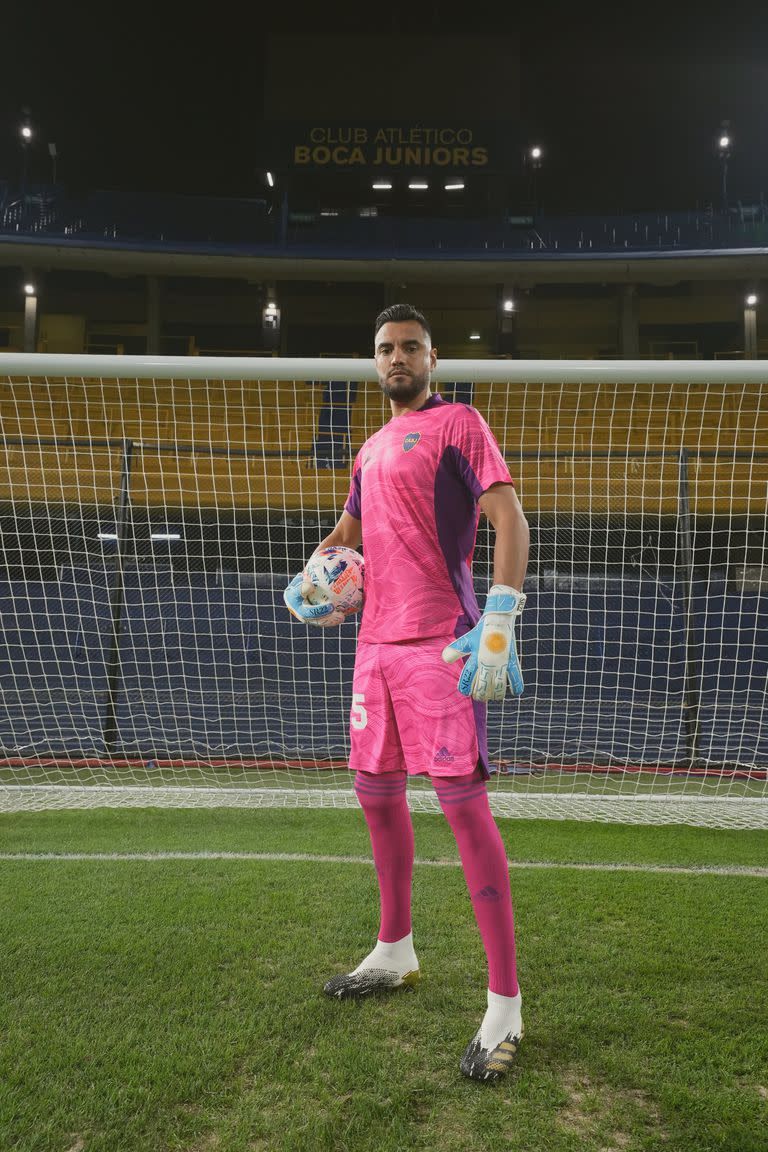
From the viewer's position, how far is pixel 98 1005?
2008 mm

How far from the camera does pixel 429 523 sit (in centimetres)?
200

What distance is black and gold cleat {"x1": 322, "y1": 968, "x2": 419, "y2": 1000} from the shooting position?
6.81 feet

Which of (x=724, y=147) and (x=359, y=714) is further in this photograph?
(x=724, y=147)

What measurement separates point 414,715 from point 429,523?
51cm

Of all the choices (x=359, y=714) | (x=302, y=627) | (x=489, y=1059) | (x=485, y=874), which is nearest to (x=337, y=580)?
(x=359, y=714)

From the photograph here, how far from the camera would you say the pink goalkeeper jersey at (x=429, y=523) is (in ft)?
6.39

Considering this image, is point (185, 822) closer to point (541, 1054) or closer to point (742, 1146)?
point (541, 1054)

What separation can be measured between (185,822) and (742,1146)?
10.6 feet

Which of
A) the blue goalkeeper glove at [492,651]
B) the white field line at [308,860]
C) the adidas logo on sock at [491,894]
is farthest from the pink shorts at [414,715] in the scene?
the white field line at [308,860]

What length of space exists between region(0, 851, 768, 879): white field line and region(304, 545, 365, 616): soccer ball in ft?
5.47

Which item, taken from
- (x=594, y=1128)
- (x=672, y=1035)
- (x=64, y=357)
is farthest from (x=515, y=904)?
(x=64, y=357)

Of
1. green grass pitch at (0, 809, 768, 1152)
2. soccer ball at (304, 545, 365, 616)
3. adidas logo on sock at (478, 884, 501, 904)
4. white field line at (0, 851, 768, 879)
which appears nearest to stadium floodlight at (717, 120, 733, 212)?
white field line at (0, 851, 768, 879)

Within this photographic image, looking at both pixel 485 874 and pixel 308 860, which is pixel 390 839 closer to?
pixel 485 874

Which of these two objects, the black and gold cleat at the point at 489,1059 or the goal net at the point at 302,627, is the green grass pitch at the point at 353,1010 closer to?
the black and gold cleat at the point at 489,1059
